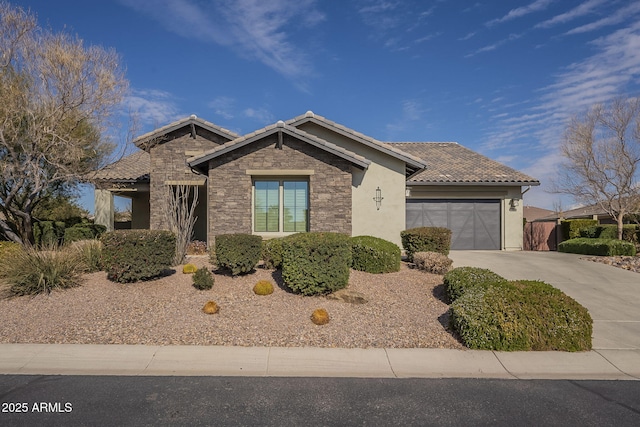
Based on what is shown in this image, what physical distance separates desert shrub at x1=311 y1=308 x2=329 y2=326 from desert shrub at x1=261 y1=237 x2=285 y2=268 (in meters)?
3.01

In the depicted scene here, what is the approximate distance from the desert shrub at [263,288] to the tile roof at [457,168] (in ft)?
35.5

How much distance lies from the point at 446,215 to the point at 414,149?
17.4 feet

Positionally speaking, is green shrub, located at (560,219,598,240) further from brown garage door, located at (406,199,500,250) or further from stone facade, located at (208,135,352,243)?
stone facade, located at (208,135,352,243)

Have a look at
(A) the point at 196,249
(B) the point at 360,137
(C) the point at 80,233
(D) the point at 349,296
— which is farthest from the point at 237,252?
(C) the point at 80,233

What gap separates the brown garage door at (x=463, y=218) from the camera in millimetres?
18766

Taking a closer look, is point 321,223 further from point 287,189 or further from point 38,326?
point 38,326

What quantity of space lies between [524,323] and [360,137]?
31.9 ft

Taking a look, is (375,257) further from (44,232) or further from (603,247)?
(44,232)

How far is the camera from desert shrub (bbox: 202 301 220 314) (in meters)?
7.55

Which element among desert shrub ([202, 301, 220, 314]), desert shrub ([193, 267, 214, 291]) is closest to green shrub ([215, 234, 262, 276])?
desert shrub ([193, 267, 214, 291])

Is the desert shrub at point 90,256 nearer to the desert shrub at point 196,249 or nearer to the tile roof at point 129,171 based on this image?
the desert shrub at point 196,249

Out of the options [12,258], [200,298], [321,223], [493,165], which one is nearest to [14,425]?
[200,298]

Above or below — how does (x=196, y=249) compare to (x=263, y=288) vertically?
above

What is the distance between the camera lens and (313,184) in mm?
13312
